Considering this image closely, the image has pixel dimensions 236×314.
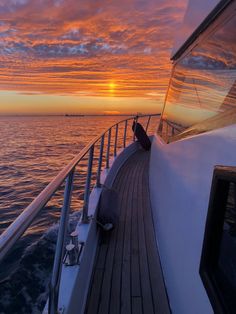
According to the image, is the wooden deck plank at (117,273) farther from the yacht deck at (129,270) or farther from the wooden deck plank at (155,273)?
the wooden deck plank at (155,273)

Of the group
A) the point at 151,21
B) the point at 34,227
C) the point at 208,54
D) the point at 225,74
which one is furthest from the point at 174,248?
the point at 34,227

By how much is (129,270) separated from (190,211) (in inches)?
52.1

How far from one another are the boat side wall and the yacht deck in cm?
19

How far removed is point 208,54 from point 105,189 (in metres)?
2.36

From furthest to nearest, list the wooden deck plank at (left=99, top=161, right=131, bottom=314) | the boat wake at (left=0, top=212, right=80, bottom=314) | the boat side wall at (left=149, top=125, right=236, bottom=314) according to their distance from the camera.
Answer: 1. the boat wake at (left=0, top=212, right=80, bottom=314)
2. the wooden deck plank at (left=99, top=161, right=131, bottom=314)
3. the boat side wall at (left=149, top=125, right=236, bottom=314)

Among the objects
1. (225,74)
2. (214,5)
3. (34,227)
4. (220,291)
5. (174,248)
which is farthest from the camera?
(34,227)

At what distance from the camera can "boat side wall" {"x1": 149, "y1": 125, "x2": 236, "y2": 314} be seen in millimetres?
1508

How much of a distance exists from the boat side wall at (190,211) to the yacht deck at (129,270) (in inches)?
7.4

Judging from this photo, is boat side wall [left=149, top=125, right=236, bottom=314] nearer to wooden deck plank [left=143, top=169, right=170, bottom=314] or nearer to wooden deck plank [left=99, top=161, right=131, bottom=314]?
wooden deck plank [left=143, top=169, right=170, bottom=314]

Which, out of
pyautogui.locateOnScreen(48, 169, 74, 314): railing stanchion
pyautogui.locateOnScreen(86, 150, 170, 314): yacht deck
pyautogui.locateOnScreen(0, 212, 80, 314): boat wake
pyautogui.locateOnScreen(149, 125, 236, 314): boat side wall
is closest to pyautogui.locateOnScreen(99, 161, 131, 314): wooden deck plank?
pyautogui.locateOnScreen(86, 150, 170, 314): yacht deck

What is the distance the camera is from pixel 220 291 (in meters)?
1.37

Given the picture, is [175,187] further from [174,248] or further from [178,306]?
[178,306]

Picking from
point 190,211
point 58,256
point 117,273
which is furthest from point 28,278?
point 190,211

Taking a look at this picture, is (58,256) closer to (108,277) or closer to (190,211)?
(190,211)
